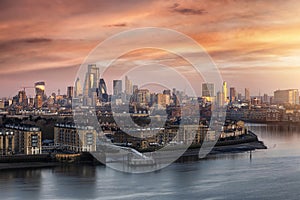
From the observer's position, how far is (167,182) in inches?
213

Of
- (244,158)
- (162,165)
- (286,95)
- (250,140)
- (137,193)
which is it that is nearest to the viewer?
(137,193)

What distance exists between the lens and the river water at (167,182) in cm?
473

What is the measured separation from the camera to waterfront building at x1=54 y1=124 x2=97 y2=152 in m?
7.39

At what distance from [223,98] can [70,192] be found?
17.9m

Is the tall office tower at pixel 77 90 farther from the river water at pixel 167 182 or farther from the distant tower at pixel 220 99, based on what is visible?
the river water at pixel 167 182

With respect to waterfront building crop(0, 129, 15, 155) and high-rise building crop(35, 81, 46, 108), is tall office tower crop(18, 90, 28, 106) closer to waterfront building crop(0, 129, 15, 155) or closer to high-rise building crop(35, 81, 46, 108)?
high-rise building crop(35, 81, 46, 108)

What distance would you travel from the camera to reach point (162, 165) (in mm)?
6648

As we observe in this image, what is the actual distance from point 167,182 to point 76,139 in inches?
100

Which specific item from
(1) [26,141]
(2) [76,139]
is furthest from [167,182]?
(1) [26,141]

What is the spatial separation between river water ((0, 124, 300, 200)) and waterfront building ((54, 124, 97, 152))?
100cm

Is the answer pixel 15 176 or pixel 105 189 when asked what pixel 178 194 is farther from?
pixel 15 176

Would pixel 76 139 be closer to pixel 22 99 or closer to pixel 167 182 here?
pixel 167 182

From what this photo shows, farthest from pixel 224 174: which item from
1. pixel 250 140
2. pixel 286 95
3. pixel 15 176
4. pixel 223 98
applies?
pixel 286 95

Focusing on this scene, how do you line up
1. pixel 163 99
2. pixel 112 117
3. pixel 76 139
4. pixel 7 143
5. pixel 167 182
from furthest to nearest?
pixel 163 99 < pixel 112 117 < pixel 76 139 < pixel 7 143 < pixel 167 182
